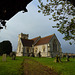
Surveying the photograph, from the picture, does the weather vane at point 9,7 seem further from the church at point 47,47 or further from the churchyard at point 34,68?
the church at point 47,47

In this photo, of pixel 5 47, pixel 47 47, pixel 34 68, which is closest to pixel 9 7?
pixel 34 68

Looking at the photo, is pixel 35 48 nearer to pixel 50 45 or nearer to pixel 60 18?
pixel 50 45

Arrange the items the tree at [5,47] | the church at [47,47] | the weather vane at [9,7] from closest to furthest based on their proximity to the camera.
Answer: the weather vane at [9,7] → the tree at [5,47] → the church at [47,47]

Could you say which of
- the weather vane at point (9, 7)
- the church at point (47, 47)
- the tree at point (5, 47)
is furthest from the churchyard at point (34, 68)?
the church at point (47, 47)

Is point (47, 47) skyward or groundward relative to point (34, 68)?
skyward

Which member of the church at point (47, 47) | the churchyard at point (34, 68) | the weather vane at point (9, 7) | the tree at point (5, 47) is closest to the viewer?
the weather vane at point (9, 7)

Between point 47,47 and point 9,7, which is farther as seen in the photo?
point 47,47

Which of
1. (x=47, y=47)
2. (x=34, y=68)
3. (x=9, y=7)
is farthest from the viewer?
(x=47, y=47)

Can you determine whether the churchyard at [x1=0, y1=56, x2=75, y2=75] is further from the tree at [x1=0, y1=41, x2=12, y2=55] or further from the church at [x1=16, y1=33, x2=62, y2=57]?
the church at [x1=16, y1=33, x2=62, y2=57]

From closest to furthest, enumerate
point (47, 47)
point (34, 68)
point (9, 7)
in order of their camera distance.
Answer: point (9, 7)
point (34, 68)
point (47, 47)

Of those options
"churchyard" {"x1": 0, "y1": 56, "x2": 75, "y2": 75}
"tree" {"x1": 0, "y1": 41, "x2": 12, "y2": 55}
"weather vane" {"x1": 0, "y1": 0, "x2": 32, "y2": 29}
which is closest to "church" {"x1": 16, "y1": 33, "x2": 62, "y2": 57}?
"tree" {"x1": 0, "y1": 41, "x2": 12, "y2": 55}

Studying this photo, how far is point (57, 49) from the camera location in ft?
129

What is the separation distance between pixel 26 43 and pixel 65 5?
36.4m

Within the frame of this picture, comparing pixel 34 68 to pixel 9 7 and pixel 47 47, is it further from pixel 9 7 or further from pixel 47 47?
pixel 47 47
